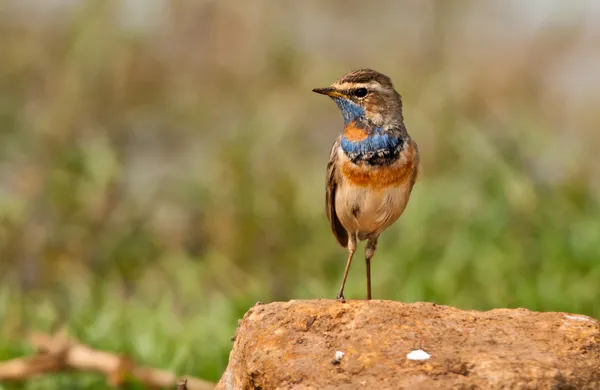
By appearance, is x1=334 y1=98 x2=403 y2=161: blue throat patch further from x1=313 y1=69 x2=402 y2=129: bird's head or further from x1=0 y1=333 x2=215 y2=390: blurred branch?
x1=0 y1=333 x2=215 y2=390: blurred branch

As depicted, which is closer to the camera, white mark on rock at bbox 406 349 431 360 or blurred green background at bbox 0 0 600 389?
white mark on rock at bbox 406 349 431 360

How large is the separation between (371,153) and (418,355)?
52.7 inches

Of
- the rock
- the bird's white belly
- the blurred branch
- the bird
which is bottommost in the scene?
the blurred branch

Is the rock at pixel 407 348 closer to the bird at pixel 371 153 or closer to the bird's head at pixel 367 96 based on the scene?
the bird at pixel 371 153

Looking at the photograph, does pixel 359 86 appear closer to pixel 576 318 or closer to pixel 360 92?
pixel 360 92

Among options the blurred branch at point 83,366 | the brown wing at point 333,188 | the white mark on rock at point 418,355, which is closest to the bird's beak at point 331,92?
the brown wing at point 333,188

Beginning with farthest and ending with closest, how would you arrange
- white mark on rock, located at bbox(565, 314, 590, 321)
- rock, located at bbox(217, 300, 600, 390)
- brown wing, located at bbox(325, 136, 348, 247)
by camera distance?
brown wing, located at bbox(325, 136, 348, 247)
white mark on rock, located at bbox(565, 314, 590, 321)
rock, located at bbox(217, 300, 600, 390)

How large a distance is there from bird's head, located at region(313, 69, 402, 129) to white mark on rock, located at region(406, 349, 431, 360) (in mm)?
1417

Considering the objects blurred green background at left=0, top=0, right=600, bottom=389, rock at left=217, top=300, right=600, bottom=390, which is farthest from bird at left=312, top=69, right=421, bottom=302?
blurred green background at left=0, top=0, right=600, bottom=389

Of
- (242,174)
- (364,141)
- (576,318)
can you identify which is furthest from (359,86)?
(242,174)

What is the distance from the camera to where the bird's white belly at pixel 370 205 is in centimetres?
466

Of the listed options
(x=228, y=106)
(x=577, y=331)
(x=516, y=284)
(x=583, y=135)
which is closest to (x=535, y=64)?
(x=583, y=135)

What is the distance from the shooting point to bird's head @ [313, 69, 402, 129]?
4699 mm

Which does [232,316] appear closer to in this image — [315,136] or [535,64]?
[315,136]
